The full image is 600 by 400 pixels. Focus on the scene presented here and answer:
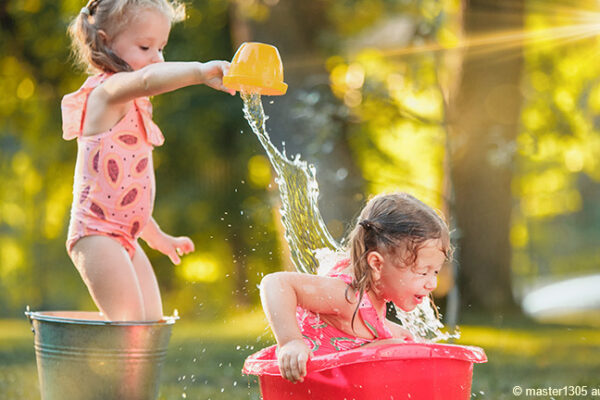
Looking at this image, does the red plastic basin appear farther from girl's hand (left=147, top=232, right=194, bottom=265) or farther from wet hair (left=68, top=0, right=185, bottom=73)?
wet hair (left=68, top=0, right=185, bottom=73)

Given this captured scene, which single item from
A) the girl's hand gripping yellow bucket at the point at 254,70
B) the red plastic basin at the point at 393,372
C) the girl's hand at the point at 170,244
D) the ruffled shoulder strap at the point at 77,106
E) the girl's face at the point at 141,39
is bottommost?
the red plastic basin at the point at 393,372

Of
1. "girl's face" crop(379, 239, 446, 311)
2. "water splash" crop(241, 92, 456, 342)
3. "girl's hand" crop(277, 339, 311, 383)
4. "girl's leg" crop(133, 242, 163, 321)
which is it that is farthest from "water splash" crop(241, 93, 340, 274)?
"girl's hand" crop(277, 339, 311, 383)

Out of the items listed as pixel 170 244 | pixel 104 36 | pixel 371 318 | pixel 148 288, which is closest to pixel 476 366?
pixel 170 244

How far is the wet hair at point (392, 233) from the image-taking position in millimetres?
2178

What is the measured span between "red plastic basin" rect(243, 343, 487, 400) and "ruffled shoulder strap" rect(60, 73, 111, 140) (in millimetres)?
1238

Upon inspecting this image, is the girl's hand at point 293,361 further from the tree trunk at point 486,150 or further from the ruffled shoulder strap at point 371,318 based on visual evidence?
the tree trunk at point 486,150

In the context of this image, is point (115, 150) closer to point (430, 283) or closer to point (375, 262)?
point (375, 262)

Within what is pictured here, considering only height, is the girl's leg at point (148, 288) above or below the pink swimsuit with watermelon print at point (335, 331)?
above

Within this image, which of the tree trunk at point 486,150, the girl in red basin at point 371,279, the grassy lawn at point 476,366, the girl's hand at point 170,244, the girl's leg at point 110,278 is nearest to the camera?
the girl in red basin at point 371,279

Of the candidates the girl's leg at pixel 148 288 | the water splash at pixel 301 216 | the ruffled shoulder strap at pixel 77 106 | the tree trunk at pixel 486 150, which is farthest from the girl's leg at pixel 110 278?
the tree trunk at pixel 486 150

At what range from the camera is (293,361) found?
76.0 inches

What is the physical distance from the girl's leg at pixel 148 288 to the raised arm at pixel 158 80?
49 cm

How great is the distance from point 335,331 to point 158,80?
2.80ft

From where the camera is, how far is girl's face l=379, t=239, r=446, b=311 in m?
2.19
